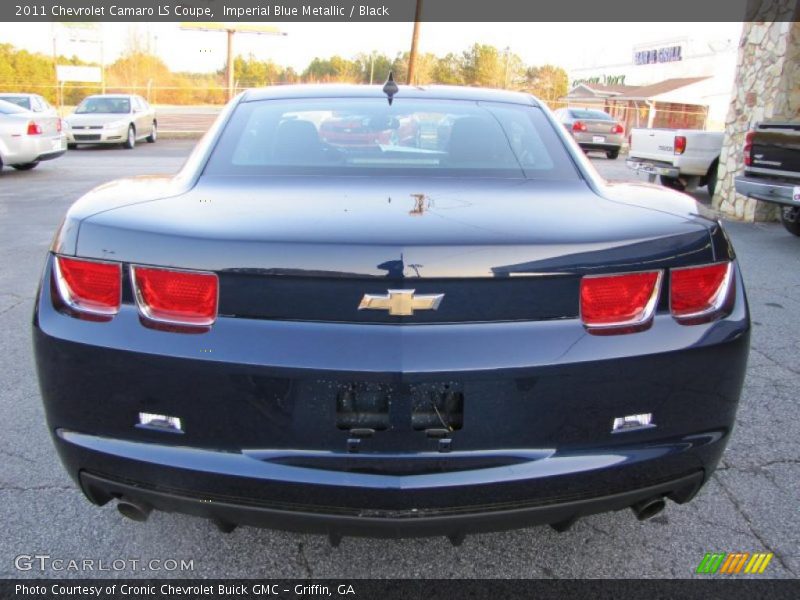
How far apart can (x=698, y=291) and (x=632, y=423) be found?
40 cm

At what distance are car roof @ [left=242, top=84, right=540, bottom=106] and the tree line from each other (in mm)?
32580

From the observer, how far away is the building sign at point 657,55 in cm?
4659

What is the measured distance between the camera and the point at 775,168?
25.2 feet

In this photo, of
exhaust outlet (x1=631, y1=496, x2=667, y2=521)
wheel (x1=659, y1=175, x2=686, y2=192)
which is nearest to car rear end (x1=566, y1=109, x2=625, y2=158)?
wheel (x1=659, y1=175, x2=686, y2=192)

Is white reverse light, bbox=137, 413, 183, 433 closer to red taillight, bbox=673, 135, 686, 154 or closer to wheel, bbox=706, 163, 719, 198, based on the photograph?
red taillight, bbox=673, 135, 686, 154

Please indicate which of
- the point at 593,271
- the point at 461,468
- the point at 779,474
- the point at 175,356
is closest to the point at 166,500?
the point at 175,356

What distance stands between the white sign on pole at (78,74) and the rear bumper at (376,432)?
34.9 meters

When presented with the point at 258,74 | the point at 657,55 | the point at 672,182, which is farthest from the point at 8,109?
the point at 258,74

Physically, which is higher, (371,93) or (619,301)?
(371,93)

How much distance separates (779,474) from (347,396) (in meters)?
2.12

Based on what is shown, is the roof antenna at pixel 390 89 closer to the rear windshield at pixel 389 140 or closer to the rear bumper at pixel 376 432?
the rear windshield at pixel 389 140

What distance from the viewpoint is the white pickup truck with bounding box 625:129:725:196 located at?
10.7 meters

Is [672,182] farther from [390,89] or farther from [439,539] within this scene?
[439,539]

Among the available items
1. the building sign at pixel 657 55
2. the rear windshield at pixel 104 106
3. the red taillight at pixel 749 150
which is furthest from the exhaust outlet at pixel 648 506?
the building sign at pixel 657 55
